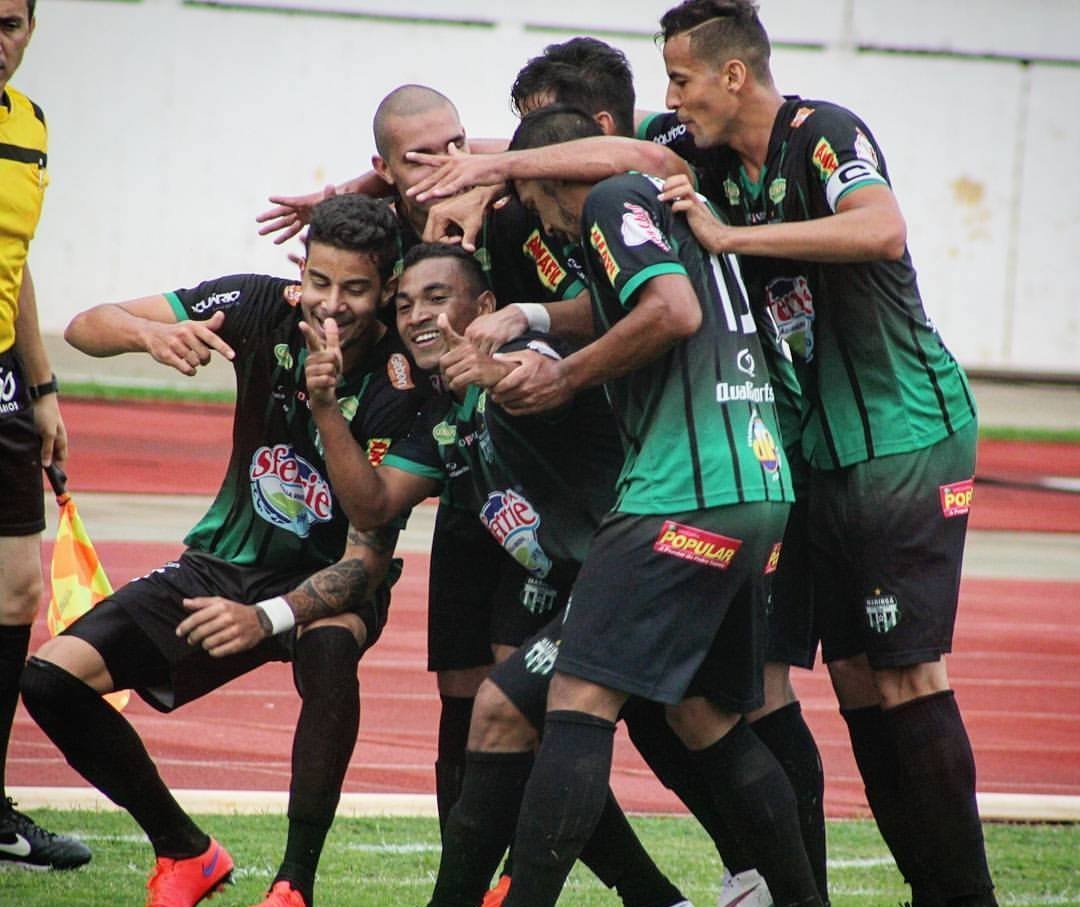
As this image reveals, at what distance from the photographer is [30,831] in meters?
4.70

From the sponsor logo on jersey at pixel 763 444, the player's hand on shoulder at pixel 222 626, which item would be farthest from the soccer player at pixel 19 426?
the sponsor logo on jersey at pixel 763 444

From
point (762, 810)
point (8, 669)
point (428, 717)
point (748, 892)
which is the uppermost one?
point (762, 810)

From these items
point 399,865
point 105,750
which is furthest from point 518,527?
point 399,865

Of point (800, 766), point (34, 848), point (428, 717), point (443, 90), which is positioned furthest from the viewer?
point (443, 90)

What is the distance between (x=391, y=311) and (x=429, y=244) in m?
0.26

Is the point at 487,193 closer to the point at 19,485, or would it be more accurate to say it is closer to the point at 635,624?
the point at 635,624

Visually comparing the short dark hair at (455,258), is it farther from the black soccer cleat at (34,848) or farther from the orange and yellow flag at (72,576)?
the black soccer cleat at (34,848)

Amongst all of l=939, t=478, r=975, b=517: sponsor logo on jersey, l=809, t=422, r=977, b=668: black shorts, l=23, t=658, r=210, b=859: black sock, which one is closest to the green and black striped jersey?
l=809, t=422, r=977, b=668: black shorts

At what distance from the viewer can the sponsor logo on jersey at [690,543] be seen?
11.3 ft

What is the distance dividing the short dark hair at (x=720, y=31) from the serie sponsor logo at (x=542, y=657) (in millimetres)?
1390

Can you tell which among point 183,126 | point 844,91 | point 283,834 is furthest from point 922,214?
point 283,834

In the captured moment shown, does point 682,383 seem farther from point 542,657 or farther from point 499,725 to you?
point 499,725

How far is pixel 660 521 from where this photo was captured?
11.4ft

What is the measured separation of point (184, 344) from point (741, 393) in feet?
4.46
